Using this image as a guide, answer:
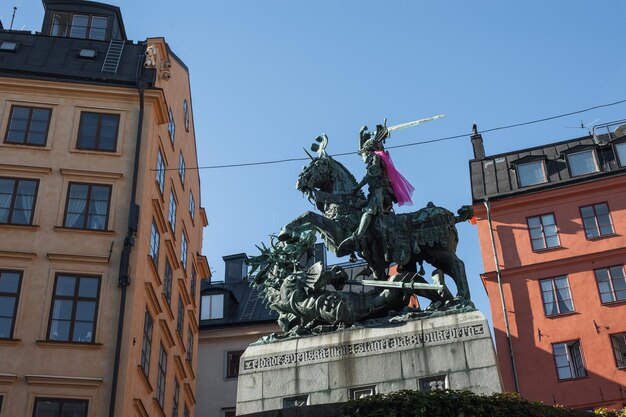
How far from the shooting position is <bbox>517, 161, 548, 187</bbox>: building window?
41.8 meters

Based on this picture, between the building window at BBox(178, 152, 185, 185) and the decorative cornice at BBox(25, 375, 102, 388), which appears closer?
the decorative cornice at BBox(25, 375, 102, 388)

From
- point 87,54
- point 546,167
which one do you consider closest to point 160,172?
point 87,54

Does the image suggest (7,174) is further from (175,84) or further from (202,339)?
(202,339)

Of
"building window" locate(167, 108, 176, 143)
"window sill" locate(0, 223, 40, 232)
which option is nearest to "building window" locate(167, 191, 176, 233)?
"building window" locate(167, 108, 176, 143)

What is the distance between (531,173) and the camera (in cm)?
4219

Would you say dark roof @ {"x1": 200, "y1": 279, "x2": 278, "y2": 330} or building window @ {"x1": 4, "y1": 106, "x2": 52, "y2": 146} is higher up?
building window @ {"x1": 4, "y1": 106, "x2": 52, "y2": 146}

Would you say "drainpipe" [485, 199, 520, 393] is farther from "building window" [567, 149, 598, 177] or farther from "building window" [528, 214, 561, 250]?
"building window" [567, 149, 598, 177]

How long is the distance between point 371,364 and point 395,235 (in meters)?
3.14

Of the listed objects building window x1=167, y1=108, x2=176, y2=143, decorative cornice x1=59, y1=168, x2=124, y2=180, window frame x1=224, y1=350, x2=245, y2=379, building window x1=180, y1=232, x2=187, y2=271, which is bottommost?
window frame x1=224, y1=350, x2=245, y2=379

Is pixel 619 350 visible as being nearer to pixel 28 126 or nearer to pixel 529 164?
pixel 529 164

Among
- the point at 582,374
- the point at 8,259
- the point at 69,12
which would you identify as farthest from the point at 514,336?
the point at 69,12

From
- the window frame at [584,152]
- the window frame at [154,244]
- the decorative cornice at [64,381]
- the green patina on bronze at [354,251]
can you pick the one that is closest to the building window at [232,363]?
the window frame at [154,244]

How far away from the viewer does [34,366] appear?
26797 millimetres

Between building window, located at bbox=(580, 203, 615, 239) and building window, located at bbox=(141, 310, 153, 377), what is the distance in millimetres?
19273
